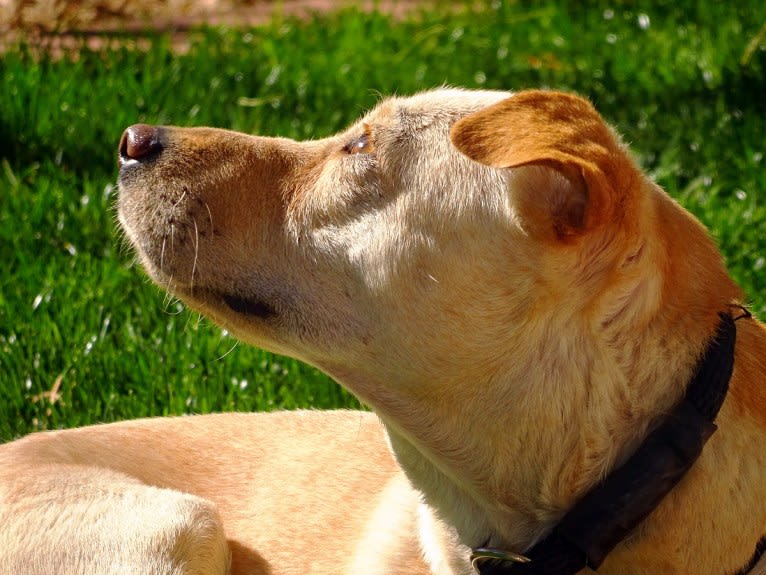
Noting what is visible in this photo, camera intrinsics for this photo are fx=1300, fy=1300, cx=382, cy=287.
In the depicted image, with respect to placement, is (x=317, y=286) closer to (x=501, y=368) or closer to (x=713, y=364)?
(x=501, y=368)

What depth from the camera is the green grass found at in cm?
464

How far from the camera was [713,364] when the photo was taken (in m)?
2.99

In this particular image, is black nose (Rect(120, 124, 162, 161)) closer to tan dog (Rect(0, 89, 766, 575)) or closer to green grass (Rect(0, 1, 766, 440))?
tan dog (Rect(0, 89, 766, 575))

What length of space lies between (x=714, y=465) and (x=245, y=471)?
1500 mm

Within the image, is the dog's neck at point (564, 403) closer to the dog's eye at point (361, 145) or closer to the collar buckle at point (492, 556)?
the collar buckle at point (492, 556)

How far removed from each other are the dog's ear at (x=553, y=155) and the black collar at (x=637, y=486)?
0.47 meters

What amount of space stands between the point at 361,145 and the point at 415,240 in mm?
328

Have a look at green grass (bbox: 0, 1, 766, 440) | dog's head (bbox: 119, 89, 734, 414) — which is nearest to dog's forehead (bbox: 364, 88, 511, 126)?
dog's head (bbox: 119, 89, 734, 414)

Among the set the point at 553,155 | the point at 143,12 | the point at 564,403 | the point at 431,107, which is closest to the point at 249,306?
the point at 431,107

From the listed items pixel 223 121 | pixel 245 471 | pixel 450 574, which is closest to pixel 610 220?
pixel 450 574

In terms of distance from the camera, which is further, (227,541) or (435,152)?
(227,541)

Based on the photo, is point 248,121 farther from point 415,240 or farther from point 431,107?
point 415,240

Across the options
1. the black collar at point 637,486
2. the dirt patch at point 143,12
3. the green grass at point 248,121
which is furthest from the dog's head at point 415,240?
the dirt patch at point 143,12

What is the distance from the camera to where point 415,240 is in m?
3.09
